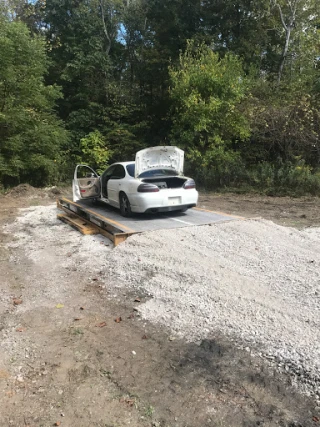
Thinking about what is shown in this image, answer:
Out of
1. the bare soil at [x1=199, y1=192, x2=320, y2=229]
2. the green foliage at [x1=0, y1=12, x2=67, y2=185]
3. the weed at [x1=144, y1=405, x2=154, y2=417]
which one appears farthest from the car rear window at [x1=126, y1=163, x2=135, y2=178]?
the green foliage at [x1=0, y1=12, x2=67, y2=185]

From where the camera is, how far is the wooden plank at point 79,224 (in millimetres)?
8672

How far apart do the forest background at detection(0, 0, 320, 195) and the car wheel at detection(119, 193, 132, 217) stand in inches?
288

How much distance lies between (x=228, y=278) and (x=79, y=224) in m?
5.28

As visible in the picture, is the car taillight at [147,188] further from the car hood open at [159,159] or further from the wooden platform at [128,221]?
the wooden platform at [128,221]

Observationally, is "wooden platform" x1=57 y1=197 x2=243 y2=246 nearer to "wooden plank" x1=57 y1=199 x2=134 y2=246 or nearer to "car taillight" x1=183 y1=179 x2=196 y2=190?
"wooden plank" x1=57 y1=199 x2=134 y2=246

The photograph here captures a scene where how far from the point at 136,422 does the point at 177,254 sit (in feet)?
11.9

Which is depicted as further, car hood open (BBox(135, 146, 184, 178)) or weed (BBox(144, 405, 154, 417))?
car hood open (BBox(135, 146, 184, 178))

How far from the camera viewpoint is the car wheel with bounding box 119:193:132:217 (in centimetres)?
913

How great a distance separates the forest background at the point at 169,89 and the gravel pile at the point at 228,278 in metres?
8.20

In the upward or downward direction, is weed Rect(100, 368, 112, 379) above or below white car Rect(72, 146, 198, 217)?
below

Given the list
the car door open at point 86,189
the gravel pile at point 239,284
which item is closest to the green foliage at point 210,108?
the car door open at point 86,189

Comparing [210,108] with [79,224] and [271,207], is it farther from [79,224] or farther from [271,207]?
[79,224]

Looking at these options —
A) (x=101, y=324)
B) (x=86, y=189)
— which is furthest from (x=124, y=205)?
(x=101, y=324)

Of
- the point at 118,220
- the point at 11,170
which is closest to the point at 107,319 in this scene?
the point at 118,220
